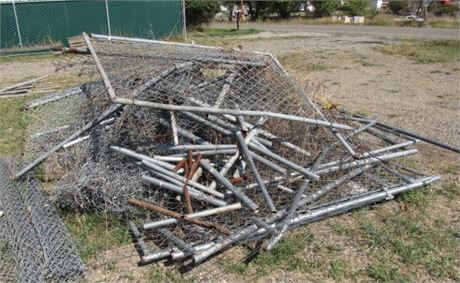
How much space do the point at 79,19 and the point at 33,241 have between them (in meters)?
13.9

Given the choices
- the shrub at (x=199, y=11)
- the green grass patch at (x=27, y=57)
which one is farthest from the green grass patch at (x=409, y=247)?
the shrub at (x=199, y=11)

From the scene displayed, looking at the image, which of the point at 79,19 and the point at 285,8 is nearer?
the point at 79,19

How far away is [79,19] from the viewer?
15391 millimetres

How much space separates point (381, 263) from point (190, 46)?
302 centimetres

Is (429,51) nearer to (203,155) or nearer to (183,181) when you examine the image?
(203,155)

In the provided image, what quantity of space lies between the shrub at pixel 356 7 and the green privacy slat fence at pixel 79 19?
26515 mm

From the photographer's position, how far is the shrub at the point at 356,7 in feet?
128

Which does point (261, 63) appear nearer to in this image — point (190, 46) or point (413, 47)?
point (190, 46)

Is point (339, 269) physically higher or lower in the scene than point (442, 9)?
lower

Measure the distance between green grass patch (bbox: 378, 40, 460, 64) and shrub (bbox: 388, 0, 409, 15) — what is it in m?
25.6

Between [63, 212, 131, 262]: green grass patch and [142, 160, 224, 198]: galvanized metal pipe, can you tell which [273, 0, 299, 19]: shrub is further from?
[63, 212, 131, 262]: green grass patch

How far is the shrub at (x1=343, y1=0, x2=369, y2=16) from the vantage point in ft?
128

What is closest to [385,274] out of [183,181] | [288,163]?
[288,163]

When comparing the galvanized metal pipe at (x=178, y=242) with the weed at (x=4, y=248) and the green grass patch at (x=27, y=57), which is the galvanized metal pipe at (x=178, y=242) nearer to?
the weed at (x=4, y=248)
